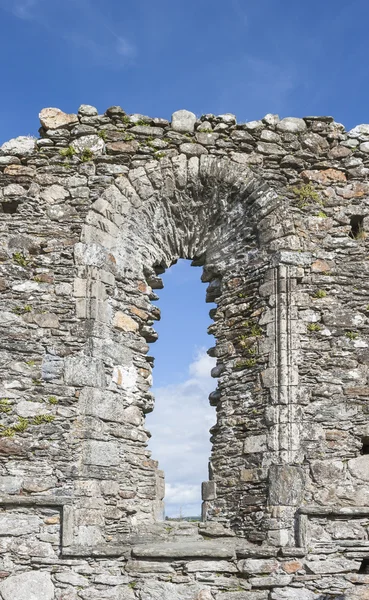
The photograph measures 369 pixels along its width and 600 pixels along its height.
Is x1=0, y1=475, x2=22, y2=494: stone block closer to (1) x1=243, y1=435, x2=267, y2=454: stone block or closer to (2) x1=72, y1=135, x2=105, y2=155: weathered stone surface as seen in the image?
(1) x1=243, y1=435, x2=267, y2=454: stone block

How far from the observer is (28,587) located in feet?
23.0

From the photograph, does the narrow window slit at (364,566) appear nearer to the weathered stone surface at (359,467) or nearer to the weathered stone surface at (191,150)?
the weathered stone surface at (359,467)

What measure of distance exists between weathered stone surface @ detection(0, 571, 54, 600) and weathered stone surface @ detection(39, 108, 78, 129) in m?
5.06

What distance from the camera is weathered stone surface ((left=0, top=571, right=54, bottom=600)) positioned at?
22.9 ft

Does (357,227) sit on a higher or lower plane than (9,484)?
higher

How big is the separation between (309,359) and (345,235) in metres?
1.64

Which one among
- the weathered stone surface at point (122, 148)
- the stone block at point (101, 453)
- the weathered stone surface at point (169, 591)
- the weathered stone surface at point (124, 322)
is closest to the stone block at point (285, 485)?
the weathered stone surface at point (169, 591)

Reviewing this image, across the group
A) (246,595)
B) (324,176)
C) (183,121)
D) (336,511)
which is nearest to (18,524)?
(246,595)

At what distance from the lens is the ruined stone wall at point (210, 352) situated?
23.4 feet

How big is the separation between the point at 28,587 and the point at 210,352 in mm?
3351

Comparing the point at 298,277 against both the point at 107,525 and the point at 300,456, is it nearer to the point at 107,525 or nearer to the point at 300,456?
the point at 300,456

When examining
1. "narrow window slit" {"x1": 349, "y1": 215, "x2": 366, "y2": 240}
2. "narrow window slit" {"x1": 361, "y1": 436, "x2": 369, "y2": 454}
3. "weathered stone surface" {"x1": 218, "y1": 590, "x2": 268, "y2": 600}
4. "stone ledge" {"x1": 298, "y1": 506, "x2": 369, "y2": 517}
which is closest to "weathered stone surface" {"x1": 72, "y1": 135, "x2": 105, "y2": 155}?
"narrow window slit" {"x1": 349, "y1": 215, "x2": 366, "y2": 240}

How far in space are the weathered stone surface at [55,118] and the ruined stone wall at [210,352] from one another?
19 millimetres

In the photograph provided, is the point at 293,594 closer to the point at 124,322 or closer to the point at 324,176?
the point at 124,322
